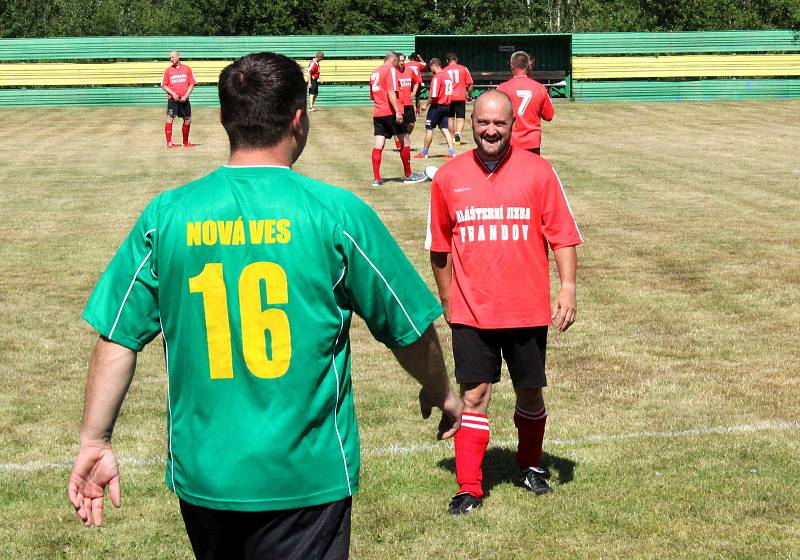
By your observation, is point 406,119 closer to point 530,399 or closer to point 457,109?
point 457,109

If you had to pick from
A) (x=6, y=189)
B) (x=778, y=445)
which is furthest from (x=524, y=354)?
(x=6, y=189)

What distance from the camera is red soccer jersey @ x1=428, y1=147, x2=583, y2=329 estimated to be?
6074 millimetres

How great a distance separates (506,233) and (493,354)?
624mm

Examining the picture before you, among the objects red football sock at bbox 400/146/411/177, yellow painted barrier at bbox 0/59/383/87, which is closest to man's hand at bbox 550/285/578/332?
red football sock at bbox 400/146/411/177

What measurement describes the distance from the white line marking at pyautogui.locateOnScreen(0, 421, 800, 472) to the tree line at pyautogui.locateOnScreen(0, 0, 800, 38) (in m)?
47.3

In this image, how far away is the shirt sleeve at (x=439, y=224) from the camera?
Result: 246 inches

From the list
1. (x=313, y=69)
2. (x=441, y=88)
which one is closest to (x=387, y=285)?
(x=441, y=88)

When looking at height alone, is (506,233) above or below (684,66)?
above

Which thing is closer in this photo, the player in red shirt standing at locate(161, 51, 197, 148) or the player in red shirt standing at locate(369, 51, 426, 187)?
the player in red shirt standing at locate(369, 51, 426, 187)

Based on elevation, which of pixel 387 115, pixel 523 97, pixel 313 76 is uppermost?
pixel 523 97

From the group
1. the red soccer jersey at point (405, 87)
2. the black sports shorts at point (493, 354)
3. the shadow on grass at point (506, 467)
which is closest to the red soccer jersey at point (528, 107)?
the red soccer jersey at point (405, 87)

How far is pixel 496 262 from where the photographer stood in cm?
613

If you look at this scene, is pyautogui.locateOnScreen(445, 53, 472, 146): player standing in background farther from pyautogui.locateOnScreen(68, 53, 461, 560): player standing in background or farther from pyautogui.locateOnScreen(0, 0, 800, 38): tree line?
pyautogui.locateOnScreen(0, 0, 800, 38): tree line

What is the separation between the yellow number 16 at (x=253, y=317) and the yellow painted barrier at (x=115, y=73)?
40973 millimetres
